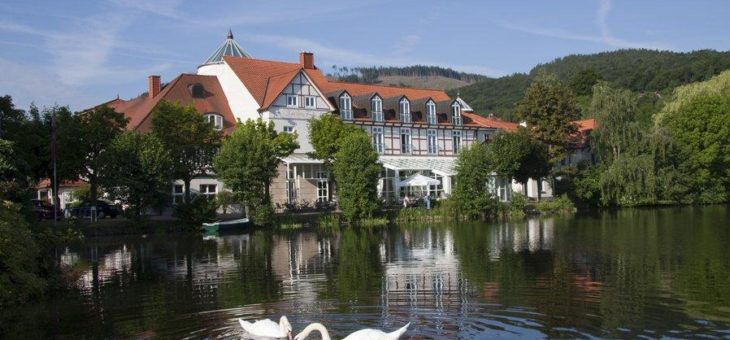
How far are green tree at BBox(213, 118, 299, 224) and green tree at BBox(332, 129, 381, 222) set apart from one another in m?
4.53

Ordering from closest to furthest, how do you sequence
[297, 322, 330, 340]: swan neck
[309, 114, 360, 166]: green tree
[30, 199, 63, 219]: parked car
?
[297, 322, 330, 340]: swan neck → [30, 199, 63, 219]: parked car → [309, 114, 360, 166]: green tree

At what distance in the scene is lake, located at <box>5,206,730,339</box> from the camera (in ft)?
46.5

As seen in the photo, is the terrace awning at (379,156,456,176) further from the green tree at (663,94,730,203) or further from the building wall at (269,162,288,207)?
the green tree at (663,94,730,203)

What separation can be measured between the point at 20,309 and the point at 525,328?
11.6 metres

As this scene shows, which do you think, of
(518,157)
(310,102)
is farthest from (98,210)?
(518,157)

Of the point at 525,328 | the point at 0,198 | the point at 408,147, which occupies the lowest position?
the point at 525,328

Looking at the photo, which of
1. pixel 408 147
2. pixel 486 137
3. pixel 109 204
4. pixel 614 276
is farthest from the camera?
pixel 486 137

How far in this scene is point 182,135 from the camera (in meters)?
46.3

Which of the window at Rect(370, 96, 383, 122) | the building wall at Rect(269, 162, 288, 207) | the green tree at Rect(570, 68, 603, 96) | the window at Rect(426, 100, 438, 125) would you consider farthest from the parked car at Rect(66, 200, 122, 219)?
the green tree at Rect(570, 68, 603, 96)

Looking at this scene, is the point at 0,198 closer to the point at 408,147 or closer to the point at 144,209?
the point at 144,209

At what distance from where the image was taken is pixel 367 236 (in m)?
38.0

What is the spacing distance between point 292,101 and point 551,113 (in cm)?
2051

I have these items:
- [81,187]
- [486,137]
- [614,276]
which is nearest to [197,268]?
[614,276]

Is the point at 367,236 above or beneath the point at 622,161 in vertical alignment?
beneath
